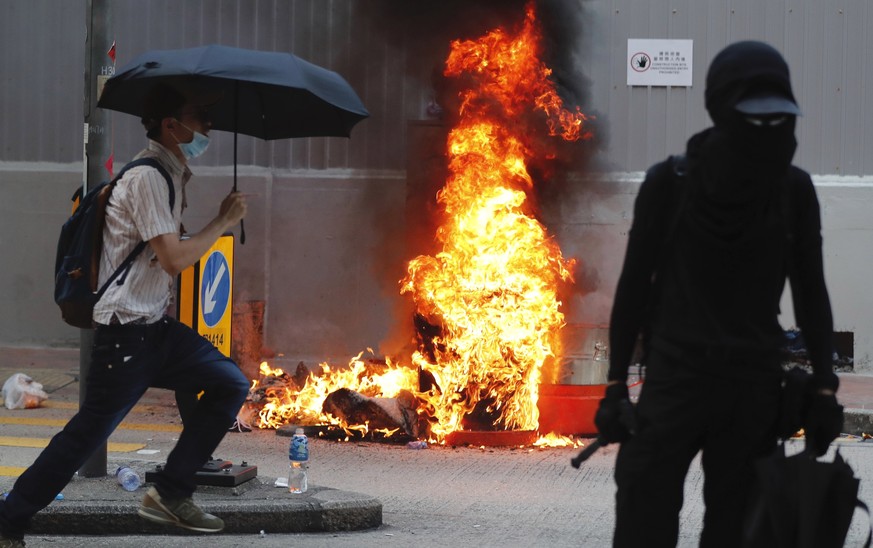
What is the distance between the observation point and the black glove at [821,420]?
302cm

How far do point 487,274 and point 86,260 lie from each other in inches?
208

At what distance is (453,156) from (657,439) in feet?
26.8

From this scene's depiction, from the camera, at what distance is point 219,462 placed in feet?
19.0

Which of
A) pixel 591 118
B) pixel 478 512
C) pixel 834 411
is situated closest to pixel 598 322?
pixel 591 118

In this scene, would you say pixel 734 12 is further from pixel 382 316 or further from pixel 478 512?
pixel 478 512

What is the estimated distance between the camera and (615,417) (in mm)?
3076

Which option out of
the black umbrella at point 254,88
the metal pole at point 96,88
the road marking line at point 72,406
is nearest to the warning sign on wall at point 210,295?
the metal pole at point 96,88

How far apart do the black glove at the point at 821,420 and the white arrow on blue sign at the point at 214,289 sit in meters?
4.33

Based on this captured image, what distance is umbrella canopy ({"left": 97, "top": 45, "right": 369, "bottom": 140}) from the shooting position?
5027 millimetres

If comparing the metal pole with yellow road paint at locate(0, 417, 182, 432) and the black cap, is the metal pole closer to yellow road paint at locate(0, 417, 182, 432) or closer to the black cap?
yellow road paint at locate(0, 417, 182, 432)

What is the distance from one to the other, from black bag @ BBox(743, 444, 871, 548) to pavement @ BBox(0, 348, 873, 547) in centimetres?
254

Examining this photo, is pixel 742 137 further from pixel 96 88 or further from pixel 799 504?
pixel 96 88

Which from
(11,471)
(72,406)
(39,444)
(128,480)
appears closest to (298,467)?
(128,480)

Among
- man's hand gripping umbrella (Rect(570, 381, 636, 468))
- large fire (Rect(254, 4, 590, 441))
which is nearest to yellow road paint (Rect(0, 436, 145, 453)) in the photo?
large fire (Rect(254, 4, 590, 441))
